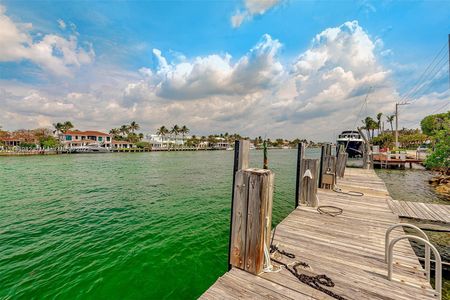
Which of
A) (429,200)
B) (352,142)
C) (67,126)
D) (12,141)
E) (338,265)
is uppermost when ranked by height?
(67,126)

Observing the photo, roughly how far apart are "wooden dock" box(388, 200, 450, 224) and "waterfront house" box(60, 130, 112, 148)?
333 feet

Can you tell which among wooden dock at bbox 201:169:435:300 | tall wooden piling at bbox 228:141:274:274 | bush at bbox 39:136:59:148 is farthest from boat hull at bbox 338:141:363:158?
bush at bbox 39:136:59:148

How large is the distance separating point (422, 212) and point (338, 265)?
17.1ft

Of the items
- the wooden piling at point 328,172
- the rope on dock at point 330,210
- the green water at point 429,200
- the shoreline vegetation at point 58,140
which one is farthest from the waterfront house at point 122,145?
the rope on dock at point 330,210

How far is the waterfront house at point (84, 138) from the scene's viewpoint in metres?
84.8

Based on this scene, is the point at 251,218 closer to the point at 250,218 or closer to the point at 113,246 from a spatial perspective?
the point at 250,218

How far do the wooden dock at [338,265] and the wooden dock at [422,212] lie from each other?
1.85 ft

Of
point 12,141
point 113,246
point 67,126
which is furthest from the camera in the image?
point 67,126

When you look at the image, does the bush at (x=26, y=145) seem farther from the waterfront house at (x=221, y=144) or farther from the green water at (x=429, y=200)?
the green water at (x=429, y=200)

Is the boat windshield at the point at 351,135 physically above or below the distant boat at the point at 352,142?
above

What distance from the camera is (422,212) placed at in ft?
21.7

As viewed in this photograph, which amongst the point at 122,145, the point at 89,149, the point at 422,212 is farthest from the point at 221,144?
the point at 422,212

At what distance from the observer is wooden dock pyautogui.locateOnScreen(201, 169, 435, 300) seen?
301cm

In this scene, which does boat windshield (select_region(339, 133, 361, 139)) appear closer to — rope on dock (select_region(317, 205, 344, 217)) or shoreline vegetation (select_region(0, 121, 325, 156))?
shoreline vegetation (select_region(0, 121, 325, 156))
